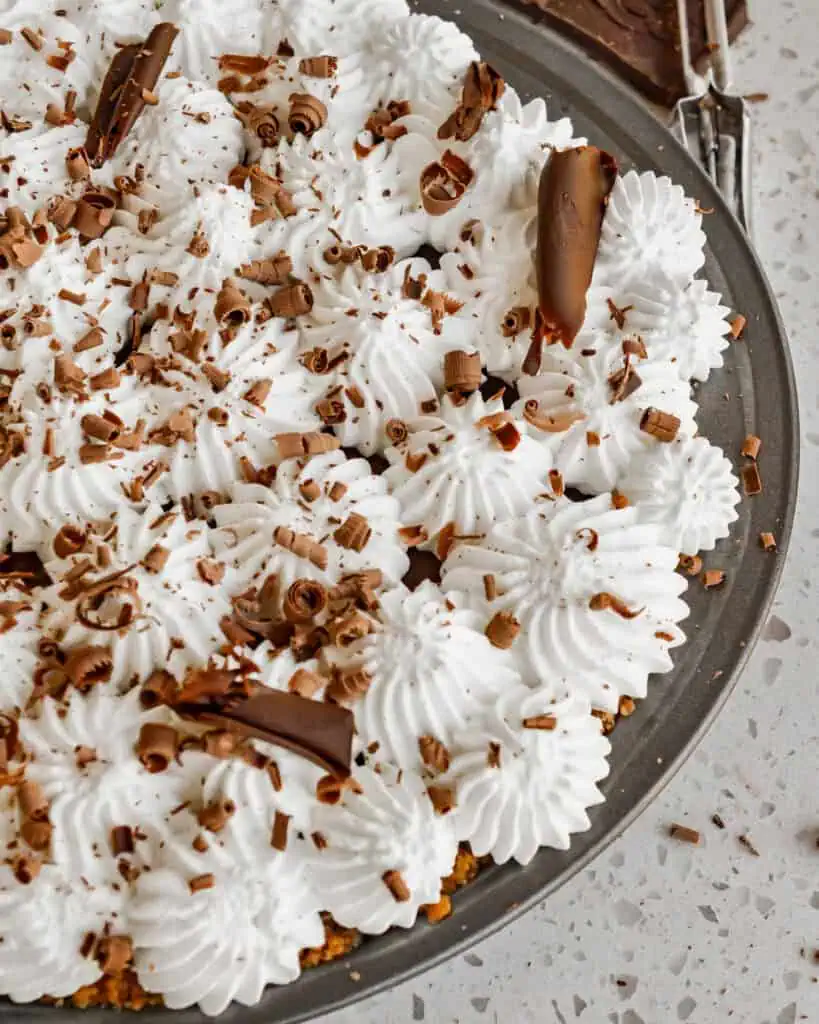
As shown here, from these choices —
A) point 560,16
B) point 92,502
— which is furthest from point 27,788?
point 560,16

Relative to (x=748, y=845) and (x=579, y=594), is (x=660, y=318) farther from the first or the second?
(x=748, y=845)

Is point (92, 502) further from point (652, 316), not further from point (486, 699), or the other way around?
point (652, 316)

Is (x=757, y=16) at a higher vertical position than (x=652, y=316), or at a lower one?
higher

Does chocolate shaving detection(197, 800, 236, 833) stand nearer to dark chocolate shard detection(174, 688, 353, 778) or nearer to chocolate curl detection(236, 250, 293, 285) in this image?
dark chocolate shard detection(174, 688, 353, 778)

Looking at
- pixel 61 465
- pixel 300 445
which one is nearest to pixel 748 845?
pixel 300 445

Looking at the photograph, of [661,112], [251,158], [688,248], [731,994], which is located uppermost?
[661,112]

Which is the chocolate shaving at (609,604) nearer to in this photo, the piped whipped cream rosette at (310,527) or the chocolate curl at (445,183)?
the piped whipped cream rosette at (310,527)

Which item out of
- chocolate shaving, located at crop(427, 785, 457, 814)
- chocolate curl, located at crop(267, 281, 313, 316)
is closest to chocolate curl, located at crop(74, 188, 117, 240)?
chocolate curl, located at crop(267, 281, 313, 316)
